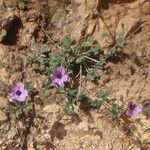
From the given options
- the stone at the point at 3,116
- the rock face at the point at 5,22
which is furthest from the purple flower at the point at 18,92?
the rock face at the point at 5,22

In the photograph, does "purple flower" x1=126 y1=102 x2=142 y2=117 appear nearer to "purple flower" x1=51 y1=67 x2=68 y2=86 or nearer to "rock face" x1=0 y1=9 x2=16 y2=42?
"purple flower" x1=51 y1=67 x2=68 y2=86

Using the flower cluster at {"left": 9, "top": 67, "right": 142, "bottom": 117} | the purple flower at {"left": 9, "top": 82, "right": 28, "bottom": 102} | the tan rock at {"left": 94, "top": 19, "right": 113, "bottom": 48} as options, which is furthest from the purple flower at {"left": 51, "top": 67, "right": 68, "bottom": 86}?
the tan rock at {"left": 94, "top": 19, "right": 113, "bottom": 48}

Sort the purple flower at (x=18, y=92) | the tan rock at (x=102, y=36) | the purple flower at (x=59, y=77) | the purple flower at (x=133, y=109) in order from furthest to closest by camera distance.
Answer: the tan rock at (x=102, y=36) < the purple flower at (x=133, y=109) < the purple flower at (x=59, y=77) < the purple flower at (x=18, y=92)

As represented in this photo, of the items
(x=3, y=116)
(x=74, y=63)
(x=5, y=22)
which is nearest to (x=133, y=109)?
(x=74, y=63)

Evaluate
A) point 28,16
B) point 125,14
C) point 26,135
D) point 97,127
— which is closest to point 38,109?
point 26,135

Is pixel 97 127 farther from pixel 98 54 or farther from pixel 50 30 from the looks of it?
pixel 50 30

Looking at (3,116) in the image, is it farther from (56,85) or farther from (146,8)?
(146,8)

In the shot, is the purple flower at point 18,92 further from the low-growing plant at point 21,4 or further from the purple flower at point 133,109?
the purple flower at point 133,109
